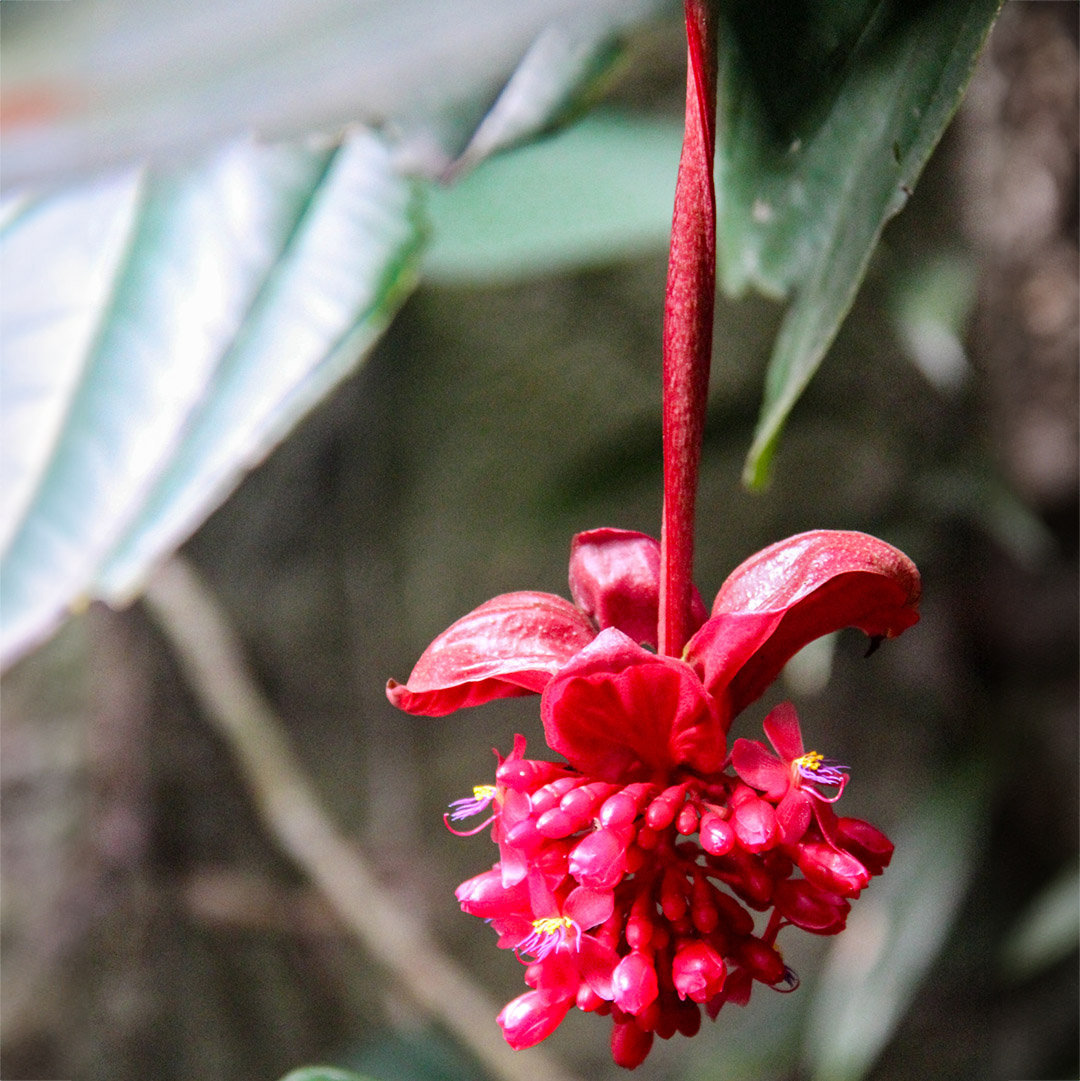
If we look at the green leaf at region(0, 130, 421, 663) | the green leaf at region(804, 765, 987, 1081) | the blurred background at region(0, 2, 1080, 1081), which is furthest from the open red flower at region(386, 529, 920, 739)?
the green leaf at region(804, 765, 987, 1081)

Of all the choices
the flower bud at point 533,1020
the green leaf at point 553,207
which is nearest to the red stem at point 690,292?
the flower bud at point 533,1020

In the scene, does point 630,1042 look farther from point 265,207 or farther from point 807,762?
point 265,207

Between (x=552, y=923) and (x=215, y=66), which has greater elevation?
(x=215, y=66)

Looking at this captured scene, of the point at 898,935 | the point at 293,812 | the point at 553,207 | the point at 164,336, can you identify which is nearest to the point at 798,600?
the point at 164,336

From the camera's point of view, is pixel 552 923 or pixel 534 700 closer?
pixel 552 923

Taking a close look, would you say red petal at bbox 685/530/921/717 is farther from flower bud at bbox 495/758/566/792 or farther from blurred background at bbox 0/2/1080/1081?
blurred background at bbox 0/2/1080/1081
